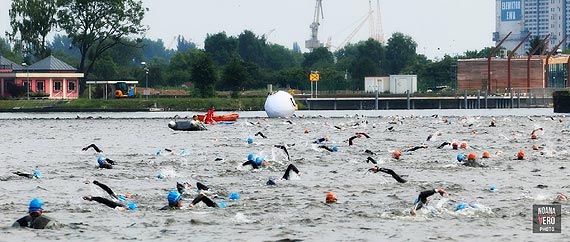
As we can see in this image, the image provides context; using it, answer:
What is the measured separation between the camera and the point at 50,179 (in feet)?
117

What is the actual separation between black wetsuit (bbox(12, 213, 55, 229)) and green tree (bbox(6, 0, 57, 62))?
149617 millimetres

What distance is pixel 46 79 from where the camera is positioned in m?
160

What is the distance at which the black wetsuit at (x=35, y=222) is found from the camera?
2403 cm

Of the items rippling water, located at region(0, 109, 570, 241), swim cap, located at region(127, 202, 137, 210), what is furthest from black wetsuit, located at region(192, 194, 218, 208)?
swim cap, located at region(127, 202, 137, 210)

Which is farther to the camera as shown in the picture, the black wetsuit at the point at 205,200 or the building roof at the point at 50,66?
the building roof at the point at 50,66

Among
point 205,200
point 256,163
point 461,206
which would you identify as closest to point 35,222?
point 205,200

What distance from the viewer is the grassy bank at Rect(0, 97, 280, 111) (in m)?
147

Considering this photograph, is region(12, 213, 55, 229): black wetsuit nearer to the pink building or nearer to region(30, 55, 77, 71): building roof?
the pink building

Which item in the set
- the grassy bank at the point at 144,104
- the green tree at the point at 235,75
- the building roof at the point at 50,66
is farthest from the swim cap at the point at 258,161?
the green tree at the point at 235,75

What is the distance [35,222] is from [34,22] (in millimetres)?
151327

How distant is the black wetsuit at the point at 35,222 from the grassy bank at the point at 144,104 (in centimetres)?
12148

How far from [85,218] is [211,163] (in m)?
16.7

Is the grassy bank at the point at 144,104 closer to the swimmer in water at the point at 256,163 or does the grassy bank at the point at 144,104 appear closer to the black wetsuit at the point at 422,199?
the swimmer in water at the point at 256,163

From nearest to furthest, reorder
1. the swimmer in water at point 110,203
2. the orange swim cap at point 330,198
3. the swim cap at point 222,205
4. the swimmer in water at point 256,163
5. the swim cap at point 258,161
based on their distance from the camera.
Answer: the swimmer in water at point 110,203 < the swim cap at point 222,205 < the orange swim cap at point 330,198 < the swimmer in water at point 256,163 < the swim cap at point 258,161
